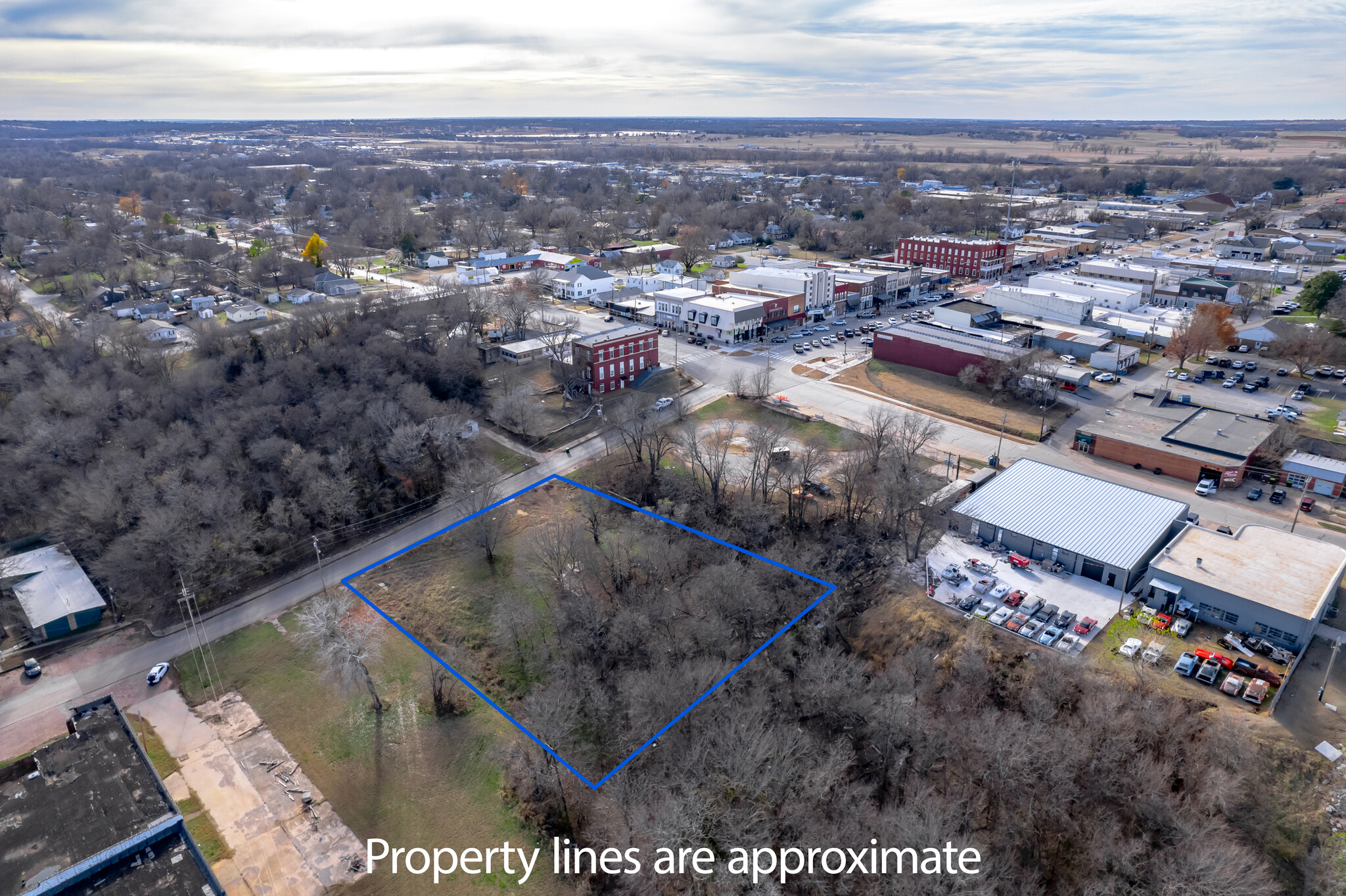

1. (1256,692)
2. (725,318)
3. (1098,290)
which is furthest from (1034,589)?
(1098,290)

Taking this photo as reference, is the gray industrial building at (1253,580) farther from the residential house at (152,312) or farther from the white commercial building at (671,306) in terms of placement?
the residential house at (152,312)

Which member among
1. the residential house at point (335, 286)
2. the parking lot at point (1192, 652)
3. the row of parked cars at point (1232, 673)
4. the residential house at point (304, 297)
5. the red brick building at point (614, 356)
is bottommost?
the parking lot at point (1192, 652)

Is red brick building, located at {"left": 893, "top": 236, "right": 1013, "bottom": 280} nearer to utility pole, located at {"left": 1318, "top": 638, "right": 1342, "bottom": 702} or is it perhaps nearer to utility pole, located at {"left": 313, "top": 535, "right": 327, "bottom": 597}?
utility pole, located at {"left": 1318, "top": 638, "right": 1342, "bottom": 702}

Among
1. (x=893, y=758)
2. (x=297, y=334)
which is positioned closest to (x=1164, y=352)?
Result: (x=893, y=758)

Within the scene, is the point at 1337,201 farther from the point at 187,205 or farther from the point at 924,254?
the point at 187,205

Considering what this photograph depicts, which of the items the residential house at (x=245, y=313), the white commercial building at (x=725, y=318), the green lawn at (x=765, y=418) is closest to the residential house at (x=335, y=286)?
the residential house at (x=245, y=313)

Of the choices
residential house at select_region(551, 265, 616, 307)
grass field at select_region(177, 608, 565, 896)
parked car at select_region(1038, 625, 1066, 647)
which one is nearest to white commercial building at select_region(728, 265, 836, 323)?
residential house at select_region(551, 265, 616, 307)

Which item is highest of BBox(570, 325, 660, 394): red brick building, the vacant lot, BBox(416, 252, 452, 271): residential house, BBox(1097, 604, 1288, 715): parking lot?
BBox(416, 252, 452, 271): residential house
